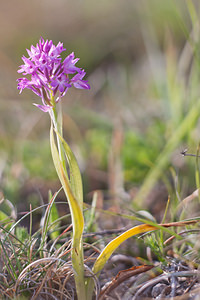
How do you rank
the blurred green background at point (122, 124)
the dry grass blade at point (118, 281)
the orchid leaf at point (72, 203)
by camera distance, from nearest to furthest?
1. the orchid leaf at point (72, 203)
2. the dry grass blade at point (118, 281)
3. the blurred green background at point (122, 124)

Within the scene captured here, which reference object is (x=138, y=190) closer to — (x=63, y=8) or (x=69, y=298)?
(x=69, y=298)

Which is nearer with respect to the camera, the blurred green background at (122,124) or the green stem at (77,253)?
the green stem at (77,253)

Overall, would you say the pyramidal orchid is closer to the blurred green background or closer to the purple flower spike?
the purple flower spike

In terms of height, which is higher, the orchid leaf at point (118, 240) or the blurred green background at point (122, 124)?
the blurred green background at point (122, 124)

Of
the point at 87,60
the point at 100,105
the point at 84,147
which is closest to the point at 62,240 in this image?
the point at 84,147

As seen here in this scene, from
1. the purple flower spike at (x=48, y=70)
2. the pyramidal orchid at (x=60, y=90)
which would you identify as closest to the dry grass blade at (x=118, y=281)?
the pyramidal orchid at (x=60, y=90)

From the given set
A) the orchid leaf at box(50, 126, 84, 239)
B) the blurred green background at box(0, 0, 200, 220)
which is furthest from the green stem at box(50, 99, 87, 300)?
the blurred green background at box(0, 0, 200, 220)

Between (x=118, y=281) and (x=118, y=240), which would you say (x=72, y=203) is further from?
(x=118, y=281)

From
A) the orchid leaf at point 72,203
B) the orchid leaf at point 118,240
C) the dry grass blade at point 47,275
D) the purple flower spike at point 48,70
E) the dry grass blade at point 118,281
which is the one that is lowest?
the dry grass blade at point 118,281

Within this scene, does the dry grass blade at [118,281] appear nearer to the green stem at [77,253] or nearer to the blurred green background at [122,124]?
the green stem at [77,253]
